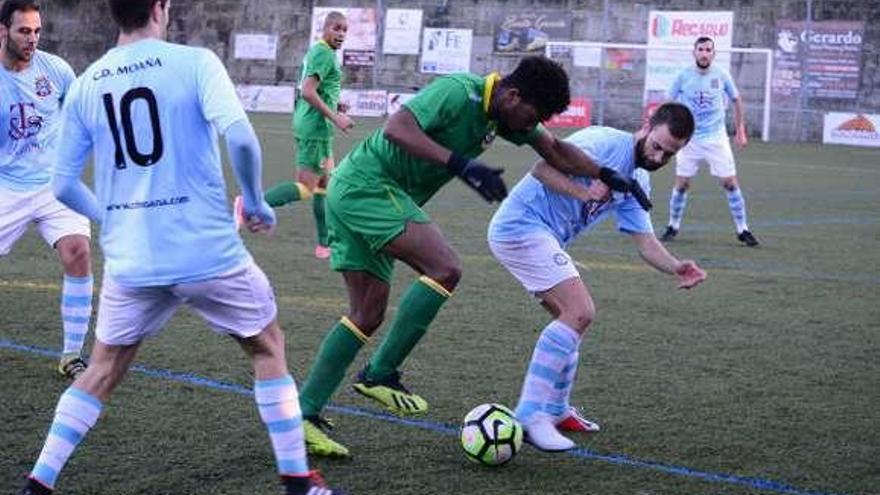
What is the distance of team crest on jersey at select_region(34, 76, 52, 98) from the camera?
24.2 feet

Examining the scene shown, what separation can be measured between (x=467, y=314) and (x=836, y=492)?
422cm

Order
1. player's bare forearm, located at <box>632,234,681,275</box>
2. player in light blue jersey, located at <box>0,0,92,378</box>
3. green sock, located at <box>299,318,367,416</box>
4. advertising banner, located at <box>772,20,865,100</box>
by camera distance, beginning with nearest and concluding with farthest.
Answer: green sock, located at <box>299,318,367,416</box> → player's bare forearm, located at <box>632,234,681,275</box> → player in light blue jersey, located at <box>0,0,92,378</box> → advertising banner, located at <box>772,20,865,100</box>

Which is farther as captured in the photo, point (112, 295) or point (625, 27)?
point (625, 27)

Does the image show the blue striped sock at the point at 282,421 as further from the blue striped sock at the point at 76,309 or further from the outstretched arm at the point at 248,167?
the blue striped sock at the point at 76,309

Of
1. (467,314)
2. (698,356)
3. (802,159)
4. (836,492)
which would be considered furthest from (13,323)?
(802,159)

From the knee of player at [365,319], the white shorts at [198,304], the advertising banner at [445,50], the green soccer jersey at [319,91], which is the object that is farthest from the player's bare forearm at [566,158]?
the advertising banner at [445,50]

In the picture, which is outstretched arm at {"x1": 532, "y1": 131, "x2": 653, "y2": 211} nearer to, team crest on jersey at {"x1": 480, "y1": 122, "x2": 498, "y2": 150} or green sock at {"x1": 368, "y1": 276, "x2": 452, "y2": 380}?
team crest on jersey at {"x1": 480, "y1": 122, "x2": 498, "y2": 150}

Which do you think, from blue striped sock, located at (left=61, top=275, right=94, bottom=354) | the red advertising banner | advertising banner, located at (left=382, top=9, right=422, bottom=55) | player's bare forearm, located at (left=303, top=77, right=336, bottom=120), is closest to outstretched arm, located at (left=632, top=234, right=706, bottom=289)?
blue striped sock, located at (left=61, top=275, right=94, bottom=354)

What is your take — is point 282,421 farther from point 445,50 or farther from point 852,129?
point 445,50

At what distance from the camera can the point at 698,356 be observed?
27.1ft

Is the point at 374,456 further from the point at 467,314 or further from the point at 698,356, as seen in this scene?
the point at 467,314

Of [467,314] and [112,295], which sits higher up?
[112,295]

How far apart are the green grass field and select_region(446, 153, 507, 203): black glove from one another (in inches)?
45.4

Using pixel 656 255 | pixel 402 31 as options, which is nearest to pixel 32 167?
pixel 656 255
